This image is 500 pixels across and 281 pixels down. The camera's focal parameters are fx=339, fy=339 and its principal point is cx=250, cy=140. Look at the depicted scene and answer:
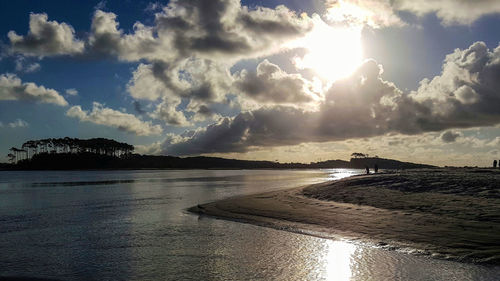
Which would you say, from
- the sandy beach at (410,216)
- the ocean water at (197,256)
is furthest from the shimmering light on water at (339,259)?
the sandy beach at (410,216)

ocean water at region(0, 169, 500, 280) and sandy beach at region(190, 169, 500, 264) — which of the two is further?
sandy beach at region(190, 169, 500, 264)

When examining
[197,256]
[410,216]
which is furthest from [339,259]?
[410,216]

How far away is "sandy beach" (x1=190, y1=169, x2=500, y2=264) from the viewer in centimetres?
1302

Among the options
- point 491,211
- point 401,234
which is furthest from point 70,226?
point 491,211

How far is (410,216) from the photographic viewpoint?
61.0 ft

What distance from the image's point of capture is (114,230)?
17625mm

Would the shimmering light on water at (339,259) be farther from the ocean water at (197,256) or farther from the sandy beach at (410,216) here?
the sandy beach at (410,216)

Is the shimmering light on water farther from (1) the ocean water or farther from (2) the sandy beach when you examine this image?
(2) the sandy beach

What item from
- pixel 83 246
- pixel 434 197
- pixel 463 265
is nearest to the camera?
pixel 463 265

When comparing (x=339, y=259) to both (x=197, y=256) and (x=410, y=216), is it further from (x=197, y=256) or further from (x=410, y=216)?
(x=410, y=216)

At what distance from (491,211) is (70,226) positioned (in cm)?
2267

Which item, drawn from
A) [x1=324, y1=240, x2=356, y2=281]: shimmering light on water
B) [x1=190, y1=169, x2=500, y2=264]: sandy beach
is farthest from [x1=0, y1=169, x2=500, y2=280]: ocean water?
[x1=190, y1=169, x2=500, y2=264]: sandy beach

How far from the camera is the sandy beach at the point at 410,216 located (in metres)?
13.0

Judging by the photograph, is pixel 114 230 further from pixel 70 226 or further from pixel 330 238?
pixel 330 238
